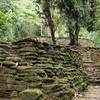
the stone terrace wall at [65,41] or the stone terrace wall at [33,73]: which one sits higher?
the stone terrace wall at [33,73]

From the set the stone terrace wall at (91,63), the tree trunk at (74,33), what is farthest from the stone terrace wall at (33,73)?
the tree trunk at (74,33)

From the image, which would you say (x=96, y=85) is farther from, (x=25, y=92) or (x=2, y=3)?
(x=2, y=3)

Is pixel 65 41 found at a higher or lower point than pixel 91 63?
higher

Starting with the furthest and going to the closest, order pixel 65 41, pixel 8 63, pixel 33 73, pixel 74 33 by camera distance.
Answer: pixel 65 41 → pixel 74 33 → pixel 8 63 → pixel 33 73

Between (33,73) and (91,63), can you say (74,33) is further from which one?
(33,73)

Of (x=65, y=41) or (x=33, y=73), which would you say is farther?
(x=65, y=41)

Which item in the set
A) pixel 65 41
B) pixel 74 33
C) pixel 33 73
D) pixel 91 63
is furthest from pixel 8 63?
pixel 65 41

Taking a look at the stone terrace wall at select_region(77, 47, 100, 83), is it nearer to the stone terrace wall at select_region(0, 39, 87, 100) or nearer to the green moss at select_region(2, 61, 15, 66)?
the stone terrace wall at select_region(0, 39, 87, 100)

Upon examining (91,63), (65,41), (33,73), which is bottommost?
(91,63)

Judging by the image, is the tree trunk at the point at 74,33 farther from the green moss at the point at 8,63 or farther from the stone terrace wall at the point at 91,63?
the green moss at the point at 8,63

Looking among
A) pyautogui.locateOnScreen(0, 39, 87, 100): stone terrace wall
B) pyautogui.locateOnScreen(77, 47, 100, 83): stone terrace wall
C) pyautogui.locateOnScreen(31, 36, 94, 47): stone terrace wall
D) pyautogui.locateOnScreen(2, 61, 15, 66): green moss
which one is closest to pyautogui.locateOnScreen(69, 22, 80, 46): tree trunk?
pyautogui.locateOnScreen(77, 47, 100, 83): stone terrace wall

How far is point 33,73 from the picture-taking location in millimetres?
8188

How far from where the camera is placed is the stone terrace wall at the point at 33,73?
24.4ft

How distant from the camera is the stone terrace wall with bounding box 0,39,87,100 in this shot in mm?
7445
